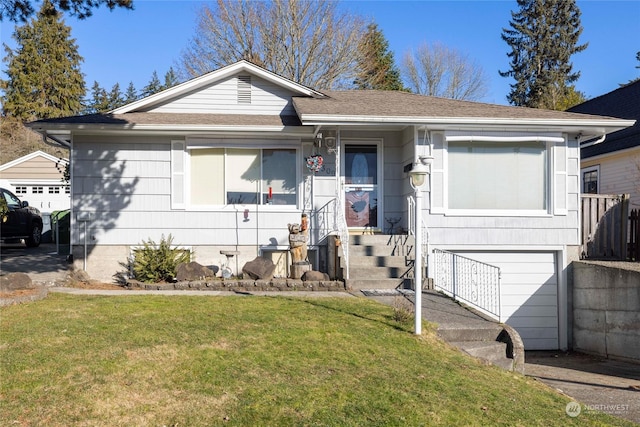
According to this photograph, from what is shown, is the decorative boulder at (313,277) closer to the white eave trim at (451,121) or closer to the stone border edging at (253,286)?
the stone border edging at (253,286)

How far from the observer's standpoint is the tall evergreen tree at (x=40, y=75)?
40094mm

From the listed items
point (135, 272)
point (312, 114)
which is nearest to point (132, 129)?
point (135, 272)

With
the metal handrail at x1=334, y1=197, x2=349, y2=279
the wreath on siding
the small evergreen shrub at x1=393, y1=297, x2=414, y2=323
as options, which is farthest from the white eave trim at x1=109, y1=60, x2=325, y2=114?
the small evergreen shrub at x1=393, y1=297, x2=414, y2=323

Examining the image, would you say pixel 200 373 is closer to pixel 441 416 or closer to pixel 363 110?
pixel 441 416

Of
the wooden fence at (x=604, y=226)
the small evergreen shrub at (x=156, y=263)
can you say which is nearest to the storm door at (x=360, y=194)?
the small evergreen shrub at (x=156, y=263)

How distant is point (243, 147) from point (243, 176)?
0.63 m

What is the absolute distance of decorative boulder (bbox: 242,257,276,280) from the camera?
10.4 metres

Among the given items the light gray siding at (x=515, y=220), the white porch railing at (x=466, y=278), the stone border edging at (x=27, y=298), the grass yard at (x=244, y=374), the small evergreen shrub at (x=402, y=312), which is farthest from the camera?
the light gray siding at (x=515, y=220)

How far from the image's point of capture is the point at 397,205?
12141mm

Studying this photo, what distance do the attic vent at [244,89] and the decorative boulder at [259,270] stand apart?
391cm

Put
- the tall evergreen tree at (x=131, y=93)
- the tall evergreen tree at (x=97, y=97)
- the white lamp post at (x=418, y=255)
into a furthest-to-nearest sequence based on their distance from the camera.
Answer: the tall evergreen tree at (x=131, y=93)
the tall evergreen tree at (x=97, y=97)
the white lamp post at (x=418, y=255)

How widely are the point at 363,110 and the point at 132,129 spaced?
15.5 ft

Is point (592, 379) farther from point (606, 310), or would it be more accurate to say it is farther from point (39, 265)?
point (39, 265)

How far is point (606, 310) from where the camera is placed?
10281mm
